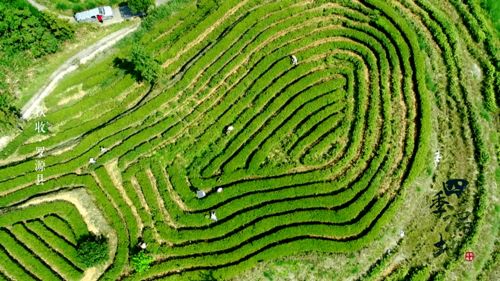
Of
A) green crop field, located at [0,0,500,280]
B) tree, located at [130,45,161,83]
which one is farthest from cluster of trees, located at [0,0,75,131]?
tree, located at [130,45,161,83]

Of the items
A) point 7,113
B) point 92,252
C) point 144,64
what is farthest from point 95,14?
point 92,252

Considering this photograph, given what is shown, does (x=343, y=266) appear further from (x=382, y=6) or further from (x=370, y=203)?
(x=382, y=6)

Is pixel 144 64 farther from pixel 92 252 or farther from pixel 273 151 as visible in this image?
pixel 92 252

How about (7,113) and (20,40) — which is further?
(20,40)

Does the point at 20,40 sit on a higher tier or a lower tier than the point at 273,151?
higher

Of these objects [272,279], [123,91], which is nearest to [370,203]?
[272,279]

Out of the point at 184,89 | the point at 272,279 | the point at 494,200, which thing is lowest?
the point at 272,279
